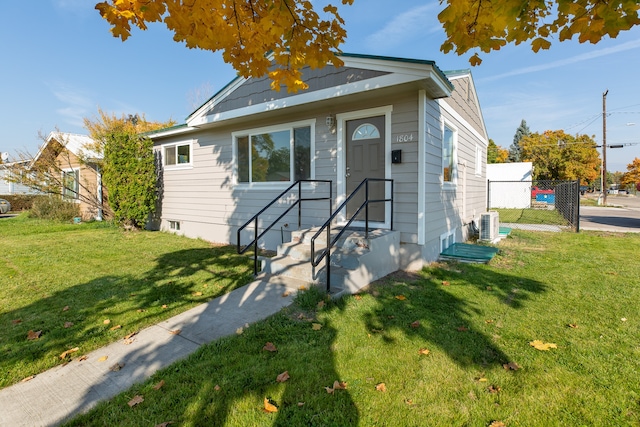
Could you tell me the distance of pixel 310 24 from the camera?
9.70 feet

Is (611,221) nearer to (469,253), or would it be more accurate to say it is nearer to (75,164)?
(469,253)

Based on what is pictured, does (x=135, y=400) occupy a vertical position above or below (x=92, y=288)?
below

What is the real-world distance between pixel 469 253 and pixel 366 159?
290cm

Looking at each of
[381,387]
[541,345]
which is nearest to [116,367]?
[381,387]

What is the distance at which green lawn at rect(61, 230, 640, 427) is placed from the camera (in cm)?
208

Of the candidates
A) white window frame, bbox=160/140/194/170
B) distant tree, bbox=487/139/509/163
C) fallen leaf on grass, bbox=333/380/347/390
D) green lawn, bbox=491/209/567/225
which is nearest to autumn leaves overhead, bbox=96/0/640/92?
fallen leaf on grass, bbox=333/380/347/390

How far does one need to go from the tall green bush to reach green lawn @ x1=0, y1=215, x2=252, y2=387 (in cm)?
154

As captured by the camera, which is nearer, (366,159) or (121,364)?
(121,364)

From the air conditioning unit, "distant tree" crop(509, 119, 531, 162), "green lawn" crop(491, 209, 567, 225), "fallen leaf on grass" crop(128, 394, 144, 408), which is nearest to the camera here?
"fallen leaf on grass" crop(128, 394, 144, 408)

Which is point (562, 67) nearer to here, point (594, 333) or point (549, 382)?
point (594, 333)

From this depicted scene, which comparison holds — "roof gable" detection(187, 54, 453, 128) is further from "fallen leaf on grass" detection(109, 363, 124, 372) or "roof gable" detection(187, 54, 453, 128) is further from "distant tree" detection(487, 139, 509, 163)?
"distant tree" detection(487, 139, 509, 163)

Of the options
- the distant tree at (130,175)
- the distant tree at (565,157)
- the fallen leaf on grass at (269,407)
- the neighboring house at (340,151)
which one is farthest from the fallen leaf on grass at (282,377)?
the distant tree at (565,157)

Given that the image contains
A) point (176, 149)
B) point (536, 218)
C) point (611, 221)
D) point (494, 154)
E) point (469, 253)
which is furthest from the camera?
point (494, 154)

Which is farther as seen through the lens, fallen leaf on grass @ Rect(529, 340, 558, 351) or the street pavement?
the street pavement
